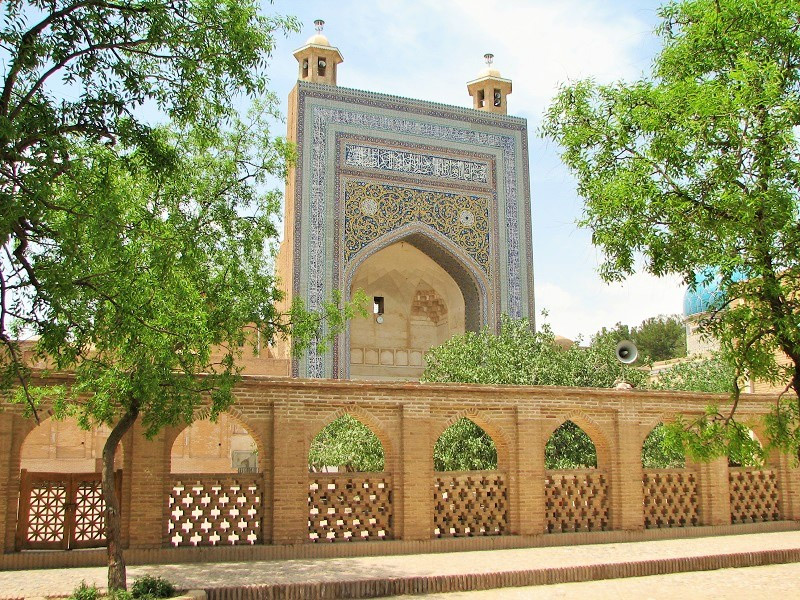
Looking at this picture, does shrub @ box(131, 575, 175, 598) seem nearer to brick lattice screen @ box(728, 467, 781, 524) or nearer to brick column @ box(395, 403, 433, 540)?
brick column @ box(395, 403, 433, 540)

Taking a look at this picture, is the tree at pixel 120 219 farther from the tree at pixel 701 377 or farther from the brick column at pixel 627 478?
the tree at pixel 701 377

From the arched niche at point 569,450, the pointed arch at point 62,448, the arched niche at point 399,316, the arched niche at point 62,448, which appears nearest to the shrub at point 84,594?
the arched niche at point 569,450

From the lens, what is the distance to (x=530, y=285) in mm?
18547

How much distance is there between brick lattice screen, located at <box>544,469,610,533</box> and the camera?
943 centimetres

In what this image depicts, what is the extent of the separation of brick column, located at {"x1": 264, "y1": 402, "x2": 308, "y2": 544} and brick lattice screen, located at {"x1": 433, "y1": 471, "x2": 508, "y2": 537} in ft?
4.70

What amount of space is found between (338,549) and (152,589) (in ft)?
8.93

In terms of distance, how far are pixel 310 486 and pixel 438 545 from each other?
56.4 inches

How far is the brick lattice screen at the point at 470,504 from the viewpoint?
8977 millimetres

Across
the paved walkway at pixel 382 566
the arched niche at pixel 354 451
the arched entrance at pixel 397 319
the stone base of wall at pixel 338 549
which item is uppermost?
the arched entrance at pixel 397 319

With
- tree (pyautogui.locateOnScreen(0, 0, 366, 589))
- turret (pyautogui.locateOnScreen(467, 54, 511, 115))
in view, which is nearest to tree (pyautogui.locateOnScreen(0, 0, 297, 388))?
tree (pyautogui.locateOnScreen(0, 0, 366, 589))

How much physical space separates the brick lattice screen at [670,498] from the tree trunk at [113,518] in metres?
6.03

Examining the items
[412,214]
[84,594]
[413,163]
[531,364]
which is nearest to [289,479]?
[84,594]

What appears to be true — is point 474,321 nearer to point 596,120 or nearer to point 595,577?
point 595,577

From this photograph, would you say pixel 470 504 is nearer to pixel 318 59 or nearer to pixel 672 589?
pixel 672 589
